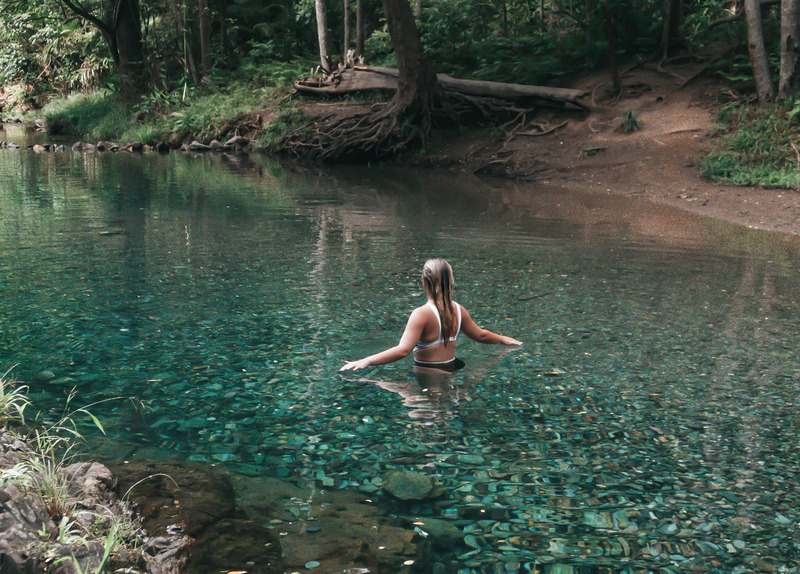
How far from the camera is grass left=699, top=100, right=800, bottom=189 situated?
1741cm

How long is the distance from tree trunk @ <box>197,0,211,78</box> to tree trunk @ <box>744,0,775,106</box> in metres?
24.3

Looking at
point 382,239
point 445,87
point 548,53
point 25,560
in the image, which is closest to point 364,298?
point 382,239

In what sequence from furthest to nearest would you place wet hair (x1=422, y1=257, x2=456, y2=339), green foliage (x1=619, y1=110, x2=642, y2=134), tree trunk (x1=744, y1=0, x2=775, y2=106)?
green foliage (x1=619, y1=110, x2=642, y2=134)
tree trunk (x1=744, y1=0, x2=775, y2=106)
wet hair (x1=422, y1=257, x2=456, y2=339)

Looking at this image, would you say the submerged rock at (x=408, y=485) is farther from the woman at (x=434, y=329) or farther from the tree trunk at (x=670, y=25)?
the tree trunk at (x=670, y=25)

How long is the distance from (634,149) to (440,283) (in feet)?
52.6

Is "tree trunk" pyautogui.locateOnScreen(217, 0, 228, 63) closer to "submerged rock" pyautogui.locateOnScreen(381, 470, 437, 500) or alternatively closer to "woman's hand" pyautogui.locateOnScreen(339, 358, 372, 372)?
"woman's hand" pyautogui.locateOnScreen(339, 358, 372, 372)

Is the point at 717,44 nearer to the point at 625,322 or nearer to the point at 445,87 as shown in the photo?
the point at 445,87

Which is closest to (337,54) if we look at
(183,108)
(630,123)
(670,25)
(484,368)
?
(183,108)

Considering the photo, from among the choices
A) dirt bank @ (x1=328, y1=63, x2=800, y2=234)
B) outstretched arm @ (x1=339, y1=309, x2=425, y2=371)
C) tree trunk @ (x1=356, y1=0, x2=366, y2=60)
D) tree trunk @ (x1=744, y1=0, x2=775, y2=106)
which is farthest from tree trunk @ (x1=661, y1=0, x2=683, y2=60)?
outstretched arm @ (x1=339, y1=309, x2=425, y2=371)

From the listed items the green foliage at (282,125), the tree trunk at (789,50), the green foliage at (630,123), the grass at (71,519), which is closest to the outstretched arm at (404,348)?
the grass at (71,519)

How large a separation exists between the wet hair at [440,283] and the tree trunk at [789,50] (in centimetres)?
1624

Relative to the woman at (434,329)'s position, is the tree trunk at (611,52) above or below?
above

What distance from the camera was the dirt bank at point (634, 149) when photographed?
56.9 feet

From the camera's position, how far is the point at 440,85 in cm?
2575
